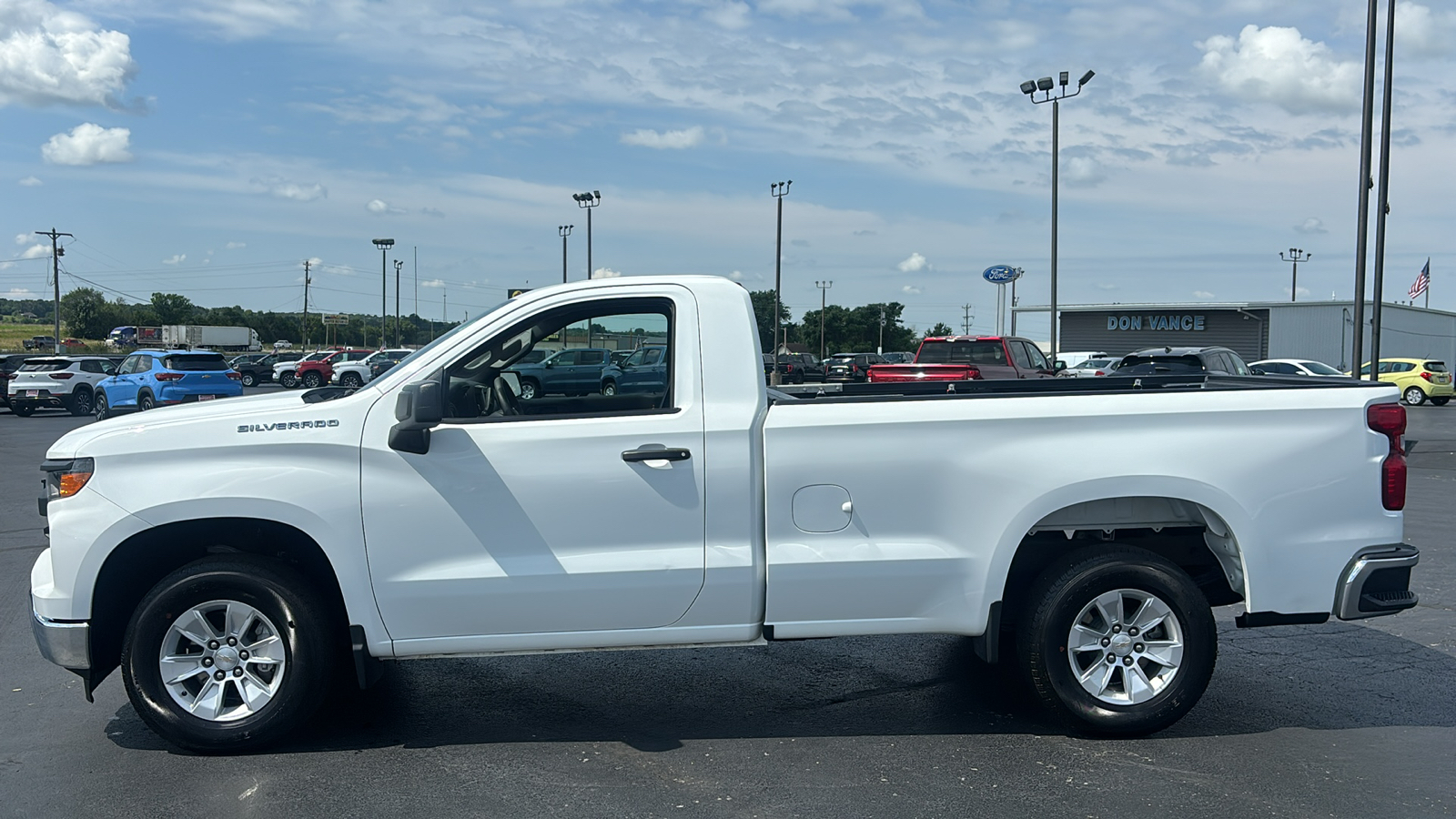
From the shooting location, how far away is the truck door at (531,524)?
4555 mm

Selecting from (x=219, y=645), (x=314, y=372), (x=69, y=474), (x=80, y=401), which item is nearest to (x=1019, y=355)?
(x=219, y=645)

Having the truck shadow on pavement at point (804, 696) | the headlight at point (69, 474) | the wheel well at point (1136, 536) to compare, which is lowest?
the truck shadow on pavement at point (804, 696)

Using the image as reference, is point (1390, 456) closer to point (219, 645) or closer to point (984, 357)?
point (219, 645)

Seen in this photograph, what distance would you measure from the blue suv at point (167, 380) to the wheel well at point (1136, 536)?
912 inches

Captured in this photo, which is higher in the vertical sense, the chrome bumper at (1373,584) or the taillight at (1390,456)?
the taillight at (1390,456)

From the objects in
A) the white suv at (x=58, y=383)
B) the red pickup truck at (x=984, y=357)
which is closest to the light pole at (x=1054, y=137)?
the red pickup truck at (x=984, y=357)

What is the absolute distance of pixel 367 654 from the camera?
183 inches

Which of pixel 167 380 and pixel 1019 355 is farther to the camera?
pixel 167 380

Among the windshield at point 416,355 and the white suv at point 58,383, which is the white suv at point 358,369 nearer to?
the white suv at point 58,383

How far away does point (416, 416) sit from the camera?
14.1 ft

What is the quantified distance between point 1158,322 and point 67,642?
63.3 metres

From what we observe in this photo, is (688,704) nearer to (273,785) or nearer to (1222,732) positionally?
(273,785)

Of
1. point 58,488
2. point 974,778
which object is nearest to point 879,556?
point 974,778

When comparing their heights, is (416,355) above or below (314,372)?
above
